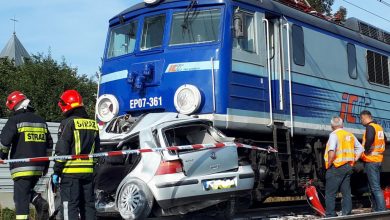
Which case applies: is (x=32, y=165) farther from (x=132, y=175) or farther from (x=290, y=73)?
(x=290, y=73)

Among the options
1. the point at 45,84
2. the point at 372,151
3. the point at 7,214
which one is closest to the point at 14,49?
the point at 45,84

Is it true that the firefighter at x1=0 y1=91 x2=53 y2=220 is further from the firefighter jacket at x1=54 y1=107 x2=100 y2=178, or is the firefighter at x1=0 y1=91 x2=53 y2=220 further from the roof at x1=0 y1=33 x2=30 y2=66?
the roof at x1=0 y1=33 x2=30 y2=66

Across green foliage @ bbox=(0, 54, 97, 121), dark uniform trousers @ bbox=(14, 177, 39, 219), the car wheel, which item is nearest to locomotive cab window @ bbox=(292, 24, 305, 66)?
the car wheel

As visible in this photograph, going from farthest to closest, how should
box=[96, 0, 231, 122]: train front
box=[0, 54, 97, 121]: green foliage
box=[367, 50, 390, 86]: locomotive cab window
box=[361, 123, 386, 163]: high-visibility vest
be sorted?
box=[0, 54, 97, 121]: green foliage → box=[367, 50, 390, 86]: locomotive cab window → box=[361, 123, 386, 163]: high-visibility vest → box=[96, 0, 231, 122]: train front

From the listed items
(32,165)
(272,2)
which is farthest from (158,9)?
(32,165)

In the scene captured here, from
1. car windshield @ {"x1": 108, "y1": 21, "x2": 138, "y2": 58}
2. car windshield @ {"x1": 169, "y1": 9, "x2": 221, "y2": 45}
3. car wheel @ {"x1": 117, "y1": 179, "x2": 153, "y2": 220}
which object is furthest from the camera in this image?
car windshield @ {"x1": 108, "y1": 21, "x2": 138, "y2": 58}

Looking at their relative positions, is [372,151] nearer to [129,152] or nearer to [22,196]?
[129,152]

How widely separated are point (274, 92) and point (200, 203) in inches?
113

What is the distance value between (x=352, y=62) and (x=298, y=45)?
221 centimetres

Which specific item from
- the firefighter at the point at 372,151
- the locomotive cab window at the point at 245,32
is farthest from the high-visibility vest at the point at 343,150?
the locomotive cab window at the point at 245,32

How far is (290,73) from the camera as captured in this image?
1012 cm

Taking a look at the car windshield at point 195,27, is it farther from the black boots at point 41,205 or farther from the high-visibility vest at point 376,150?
the high-visibility vest at point 376,150

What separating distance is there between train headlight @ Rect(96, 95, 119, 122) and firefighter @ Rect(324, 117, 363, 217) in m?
3.70

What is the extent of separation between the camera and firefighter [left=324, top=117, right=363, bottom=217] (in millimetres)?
9344
